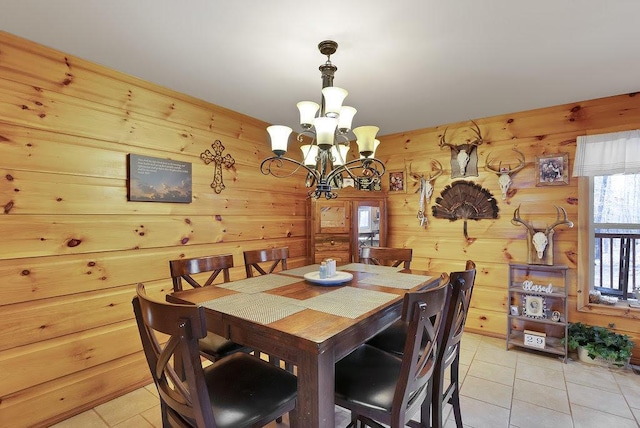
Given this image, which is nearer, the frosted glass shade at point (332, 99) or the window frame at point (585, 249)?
the frosted glass shade at point (332, 99)

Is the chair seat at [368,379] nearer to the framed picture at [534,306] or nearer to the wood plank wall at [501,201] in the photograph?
the framed picture at [534,306]

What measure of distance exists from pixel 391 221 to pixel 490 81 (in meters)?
1.94

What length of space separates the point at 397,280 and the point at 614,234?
7.81ft

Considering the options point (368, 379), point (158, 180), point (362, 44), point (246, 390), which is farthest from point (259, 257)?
point (362, 44)

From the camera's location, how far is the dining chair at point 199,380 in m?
1.03

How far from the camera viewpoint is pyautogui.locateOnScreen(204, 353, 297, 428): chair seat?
4.01 ft

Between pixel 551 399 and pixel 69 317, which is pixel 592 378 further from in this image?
pixel 69 317

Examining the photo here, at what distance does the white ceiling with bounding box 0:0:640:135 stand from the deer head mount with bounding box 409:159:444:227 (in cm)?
94

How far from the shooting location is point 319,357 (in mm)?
1106

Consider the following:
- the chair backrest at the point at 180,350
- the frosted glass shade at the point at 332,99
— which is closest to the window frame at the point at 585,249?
the frosted glass shade at the point at 332,99

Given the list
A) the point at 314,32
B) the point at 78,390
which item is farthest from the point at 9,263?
the point at 314,32

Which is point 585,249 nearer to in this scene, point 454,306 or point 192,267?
point 454,306

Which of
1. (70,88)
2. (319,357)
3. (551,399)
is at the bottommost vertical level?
(551,399)

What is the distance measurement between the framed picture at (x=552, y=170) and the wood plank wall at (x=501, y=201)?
41 mm
